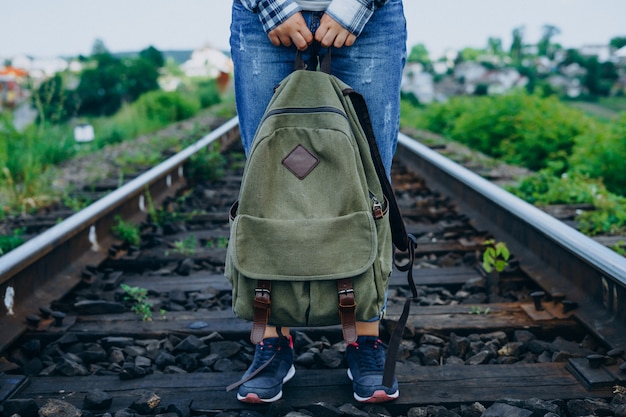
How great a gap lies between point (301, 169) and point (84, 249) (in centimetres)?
223

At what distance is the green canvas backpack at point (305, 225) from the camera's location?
193cm

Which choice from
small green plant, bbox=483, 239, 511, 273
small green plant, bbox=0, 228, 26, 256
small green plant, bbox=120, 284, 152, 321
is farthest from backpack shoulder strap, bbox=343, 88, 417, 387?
small green plant, bbox=0, 228, 26, 256

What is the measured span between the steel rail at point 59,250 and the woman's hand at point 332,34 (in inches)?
68.4

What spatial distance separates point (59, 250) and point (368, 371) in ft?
6.44

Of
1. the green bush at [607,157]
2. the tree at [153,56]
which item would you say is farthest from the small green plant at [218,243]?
the tree at [153,56]

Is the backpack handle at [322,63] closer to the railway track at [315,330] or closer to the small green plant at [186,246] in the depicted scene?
the railway track at [315,330]

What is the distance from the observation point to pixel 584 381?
2238 mm

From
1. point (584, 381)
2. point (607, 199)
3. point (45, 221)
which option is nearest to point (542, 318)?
point (584, 381)

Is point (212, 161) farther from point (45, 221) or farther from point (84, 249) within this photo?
point (84, 249)

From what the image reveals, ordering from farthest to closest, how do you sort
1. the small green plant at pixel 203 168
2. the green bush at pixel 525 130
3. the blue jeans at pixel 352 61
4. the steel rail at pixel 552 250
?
the green bush at pixel 525 130 < the small green plant at pixel 203 168 < the steel rail at pixel 552 250 < the blue jeans at pixel 352 61

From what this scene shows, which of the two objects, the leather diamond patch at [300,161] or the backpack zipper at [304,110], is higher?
the backpack zipper at [304,110]

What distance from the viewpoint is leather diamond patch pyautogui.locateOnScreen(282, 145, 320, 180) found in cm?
197

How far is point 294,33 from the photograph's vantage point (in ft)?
6.68

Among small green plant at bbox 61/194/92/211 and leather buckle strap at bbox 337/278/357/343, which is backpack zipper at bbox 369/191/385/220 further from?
small green plant at bbox 61/194/92/211
